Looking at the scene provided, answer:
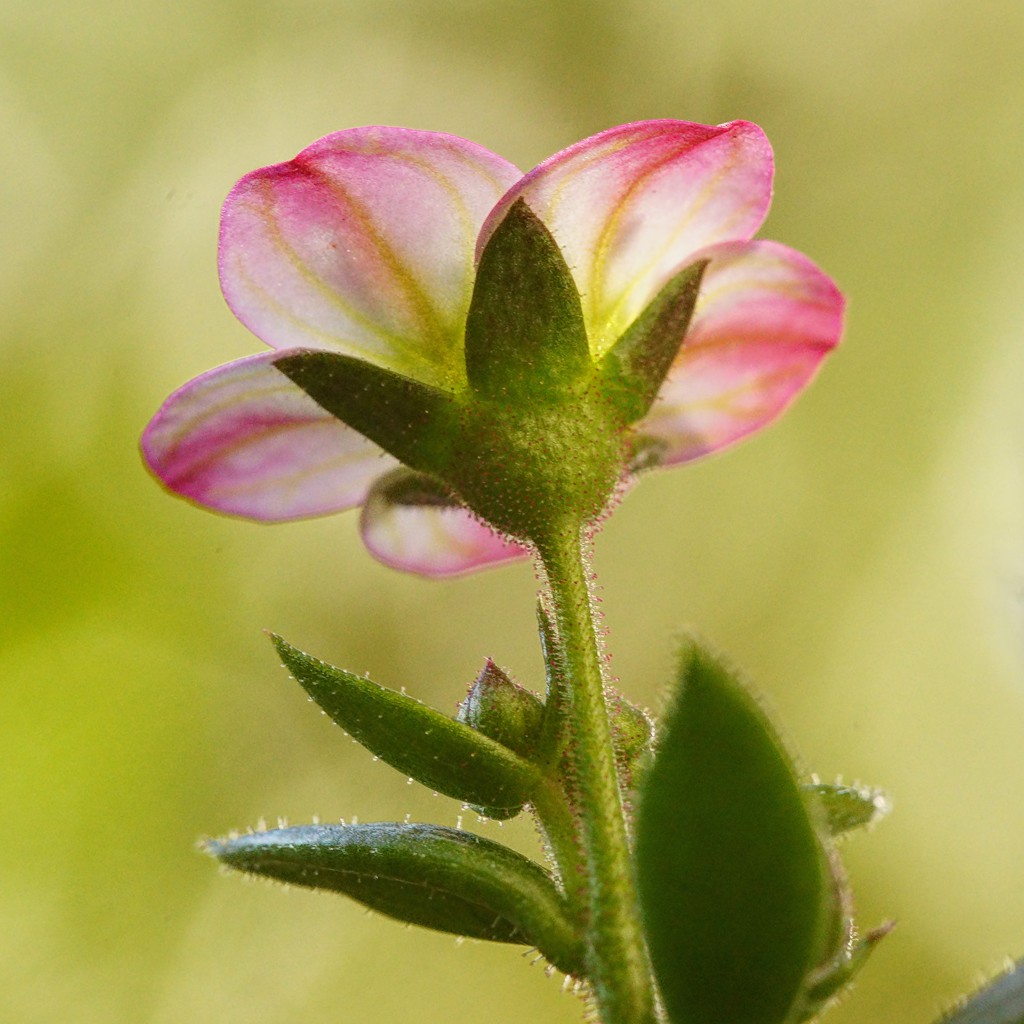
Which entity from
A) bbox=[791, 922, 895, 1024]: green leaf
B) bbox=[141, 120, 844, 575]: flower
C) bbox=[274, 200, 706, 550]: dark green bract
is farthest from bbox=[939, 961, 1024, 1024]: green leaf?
bbox=[141, 120, 844, 575]: flower

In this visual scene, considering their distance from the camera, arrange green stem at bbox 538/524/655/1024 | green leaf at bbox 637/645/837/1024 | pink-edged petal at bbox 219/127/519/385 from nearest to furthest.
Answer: green leaf at bbox 637/645/837/1024, green stem at bbox 538/524/655/1024, pink-edged petal at bbox 219/127/519/385

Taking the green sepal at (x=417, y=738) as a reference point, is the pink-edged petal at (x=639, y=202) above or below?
above

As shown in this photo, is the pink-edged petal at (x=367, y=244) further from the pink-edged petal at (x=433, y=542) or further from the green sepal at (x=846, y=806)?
the green sepal at (x=846, y=806)

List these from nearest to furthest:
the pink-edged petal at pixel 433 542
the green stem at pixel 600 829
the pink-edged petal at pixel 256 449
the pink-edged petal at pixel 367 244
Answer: the green stem at pixel 600 829 → the pink-edged petal at pixel 367 244 → the pink-edged petal at pixel 256 449 → the pink-edged petal at pixel 433 542

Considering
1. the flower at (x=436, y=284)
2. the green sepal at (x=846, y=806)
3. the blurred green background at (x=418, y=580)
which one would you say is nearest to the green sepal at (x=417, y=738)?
the green sepal at (x=846, y=806)

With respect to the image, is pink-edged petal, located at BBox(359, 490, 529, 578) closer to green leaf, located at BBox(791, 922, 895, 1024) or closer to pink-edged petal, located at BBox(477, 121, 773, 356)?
pink-edged petal, located at BBox(477, 121, 773, 356)

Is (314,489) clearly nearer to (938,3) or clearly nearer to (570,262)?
(570,262)

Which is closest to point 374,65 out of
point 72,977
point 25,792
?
point 25,792
